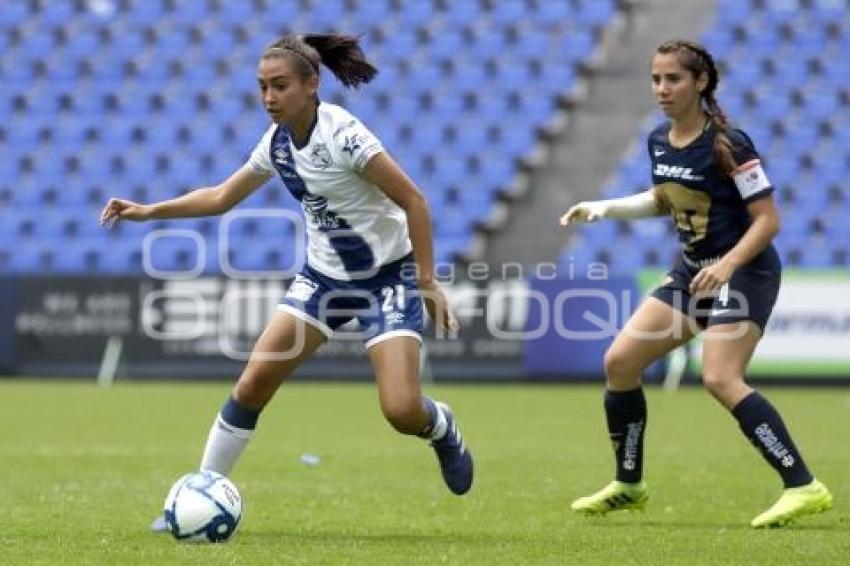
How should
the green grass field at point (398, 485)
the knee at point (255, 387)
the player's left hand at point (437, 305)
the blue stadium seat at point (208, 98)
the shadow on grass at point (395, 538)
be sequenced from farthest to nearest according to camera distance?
the blue stadium seat at point (208, 98) → the knee at point (255, 387) → the player's left hand at point (437, 305) → the shadow on grass at point (395, 538) → the green grass field at point (398, 485)

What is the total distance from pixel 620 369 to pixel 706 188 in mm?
991

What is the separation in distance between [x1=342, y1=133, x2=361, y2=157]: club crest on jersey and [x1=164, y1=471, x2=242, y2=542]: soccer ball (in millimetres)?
1586

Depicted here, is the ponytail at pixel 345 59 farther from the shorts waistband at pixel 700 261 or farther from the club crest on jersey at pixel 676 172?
the shorts waistband at pixel 700 261

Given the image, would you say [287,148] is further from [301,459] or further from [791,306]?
[791,306]

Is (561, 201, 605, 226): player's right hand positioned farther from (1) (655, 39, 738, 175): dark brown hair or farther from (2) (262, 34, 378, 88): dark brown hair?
(2) (262, 34, 378, 88): dark brown hair

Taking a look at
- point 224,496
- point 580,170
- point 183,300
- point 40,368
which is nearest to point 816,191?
point 580,170

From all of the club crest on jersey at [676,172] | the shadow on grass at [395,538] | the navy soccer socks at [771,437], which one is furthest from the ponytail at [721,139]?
the shadow on grass at [395,538]

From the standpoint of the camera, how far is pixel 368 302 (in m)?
7.93

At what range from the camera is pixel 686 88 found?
26.3 ft

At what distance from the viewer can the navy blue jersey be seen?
7.95 m

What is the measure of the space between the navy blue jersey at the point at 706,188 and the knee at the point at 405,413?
5.33ft

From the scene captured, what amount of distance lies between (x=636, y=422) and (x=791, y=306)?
11323mm

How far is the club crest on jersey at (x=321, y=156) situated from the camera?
25.1 ft

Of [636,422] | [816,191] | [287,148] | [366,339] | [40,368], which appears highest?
[287,148]
